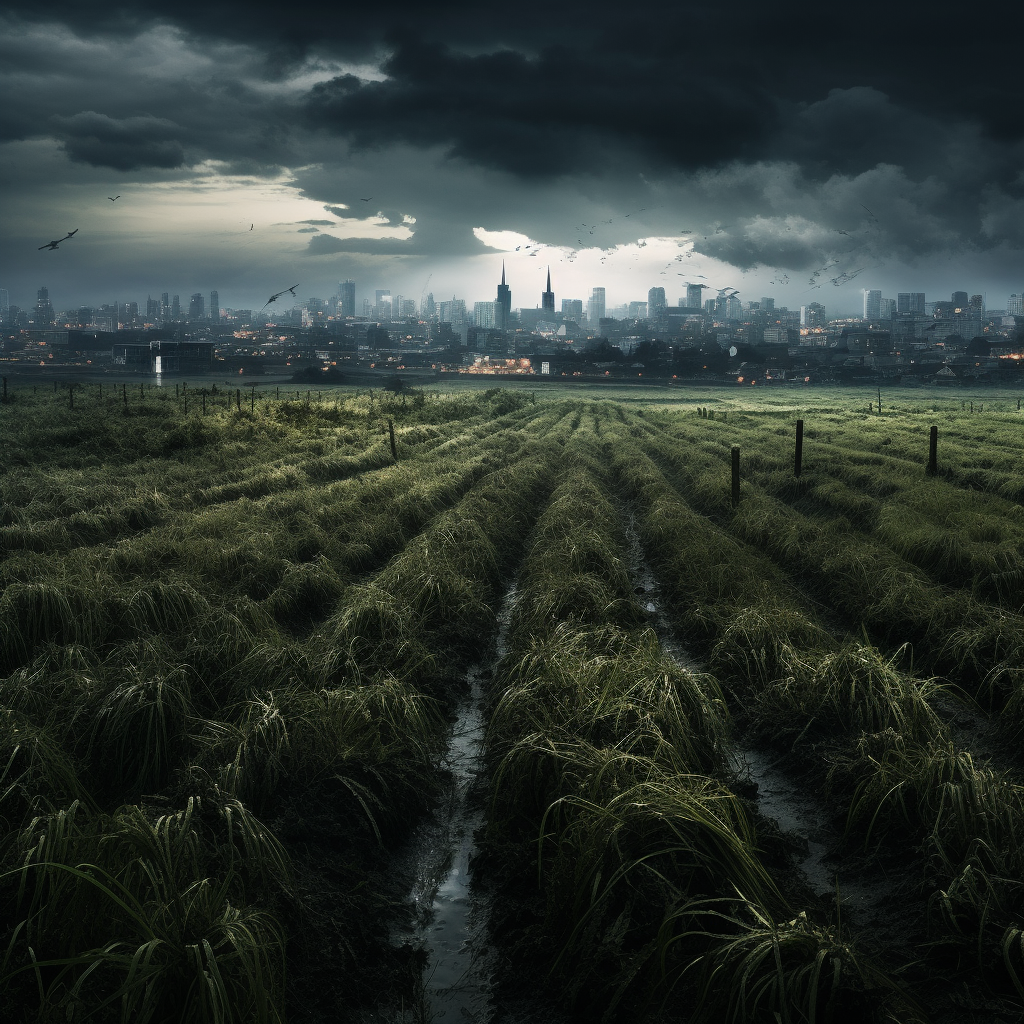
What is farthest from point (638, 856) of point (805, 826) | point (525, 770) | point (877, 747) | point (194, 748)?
point (194, 748)

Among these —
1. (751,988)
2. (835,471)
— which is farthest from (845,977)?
(835,471)

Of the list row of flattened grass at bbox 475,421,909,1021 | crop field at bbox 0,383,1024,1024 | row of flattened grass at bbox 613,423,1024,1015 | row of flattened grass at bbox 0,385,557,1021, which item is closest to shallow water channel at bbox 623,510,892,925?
crop field at bbox 0,383,1024,1024

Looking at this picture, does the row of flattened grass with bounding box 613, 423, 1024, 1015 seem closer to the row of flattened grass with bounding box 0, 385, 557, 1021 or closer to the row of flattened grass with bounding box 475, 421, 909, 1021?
the row of flattened grass with bounding box 475, 421, 909, 1021

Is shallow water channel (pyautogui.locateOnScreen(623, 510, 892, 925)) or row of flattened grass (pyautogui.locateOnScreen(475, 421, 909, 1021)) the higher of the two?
row of flattened grass (pyautogui.locateOnScreen(475, 421, 909, 1021))

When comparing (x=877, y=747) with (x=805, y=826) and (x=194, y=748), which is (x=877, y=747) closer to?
(x=805, y=826)

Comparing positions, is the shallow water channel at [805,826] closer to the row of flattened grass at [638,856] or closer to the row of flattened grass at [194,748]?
the row of flattened grass at [638,856]

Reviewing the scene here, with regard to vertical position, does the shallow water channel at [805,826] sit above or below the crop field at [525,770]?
below

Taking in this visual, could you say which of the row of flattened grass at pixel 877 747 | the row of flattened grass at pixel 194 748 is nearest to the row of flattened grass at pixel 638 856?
the row of flattened grass at pixel 877 747
